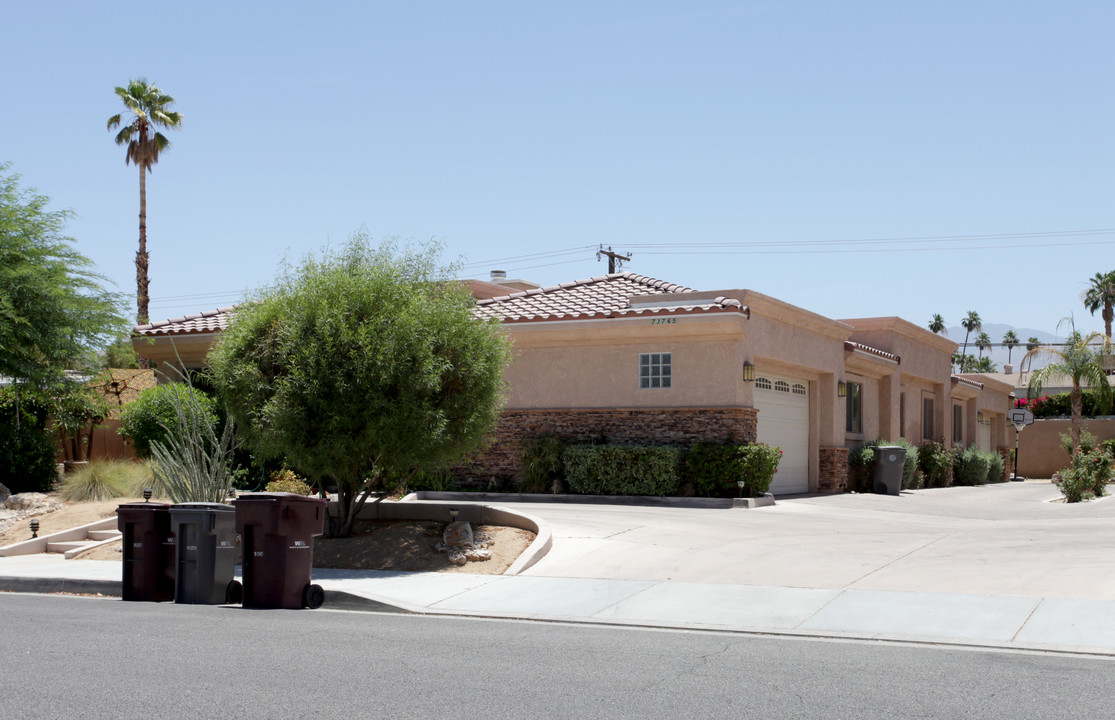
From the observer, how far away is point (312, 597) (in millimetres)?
11781

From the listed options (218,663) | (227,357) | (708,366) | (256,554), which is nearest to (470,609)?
(256,554)

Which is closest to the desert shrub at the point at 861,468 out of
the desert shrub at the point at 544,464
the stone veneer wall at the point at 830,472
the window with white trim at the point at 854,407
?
the window with white trim at the point at 854,407

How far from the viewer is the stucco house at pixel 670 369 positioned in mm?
21297

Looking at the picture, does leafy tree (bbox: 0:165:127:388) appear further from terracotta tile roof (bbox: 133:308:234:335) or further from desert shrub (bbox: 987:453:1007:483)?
desert shrub (bbox: 987:453:1007:483)

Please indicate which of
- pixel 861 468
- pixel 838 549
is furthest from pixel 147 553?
pixel 861 468

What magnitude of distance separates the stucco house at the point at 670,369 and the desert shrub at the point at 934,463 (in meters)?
3.49

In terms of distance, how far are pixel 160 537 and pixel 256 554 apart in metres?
1.49

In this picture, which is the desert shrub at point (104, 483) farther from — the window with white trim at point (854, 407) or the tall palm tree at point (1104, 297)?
the tall palm tree at point (1104, 297)

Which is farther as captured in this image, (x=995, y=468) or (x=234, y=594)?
(x=995, y=468)

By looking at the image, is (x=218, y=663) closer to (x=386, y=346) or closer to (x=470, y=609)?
(x=470, y=609)

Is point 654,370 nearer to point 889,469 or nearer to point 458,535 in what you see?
point 889,469

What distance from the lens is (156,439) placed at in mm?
22516

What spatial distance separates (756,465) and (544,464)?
4.31 metres

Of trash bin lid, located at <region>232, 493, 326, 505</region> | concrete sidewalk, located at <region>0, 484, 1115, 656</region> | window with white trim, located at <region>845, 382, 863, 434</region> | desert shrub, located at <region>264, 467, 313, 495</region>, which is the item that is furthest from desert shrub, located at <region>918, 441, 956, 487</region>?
trash bin lid, located at <region>232, 493, 326, 505</region>
